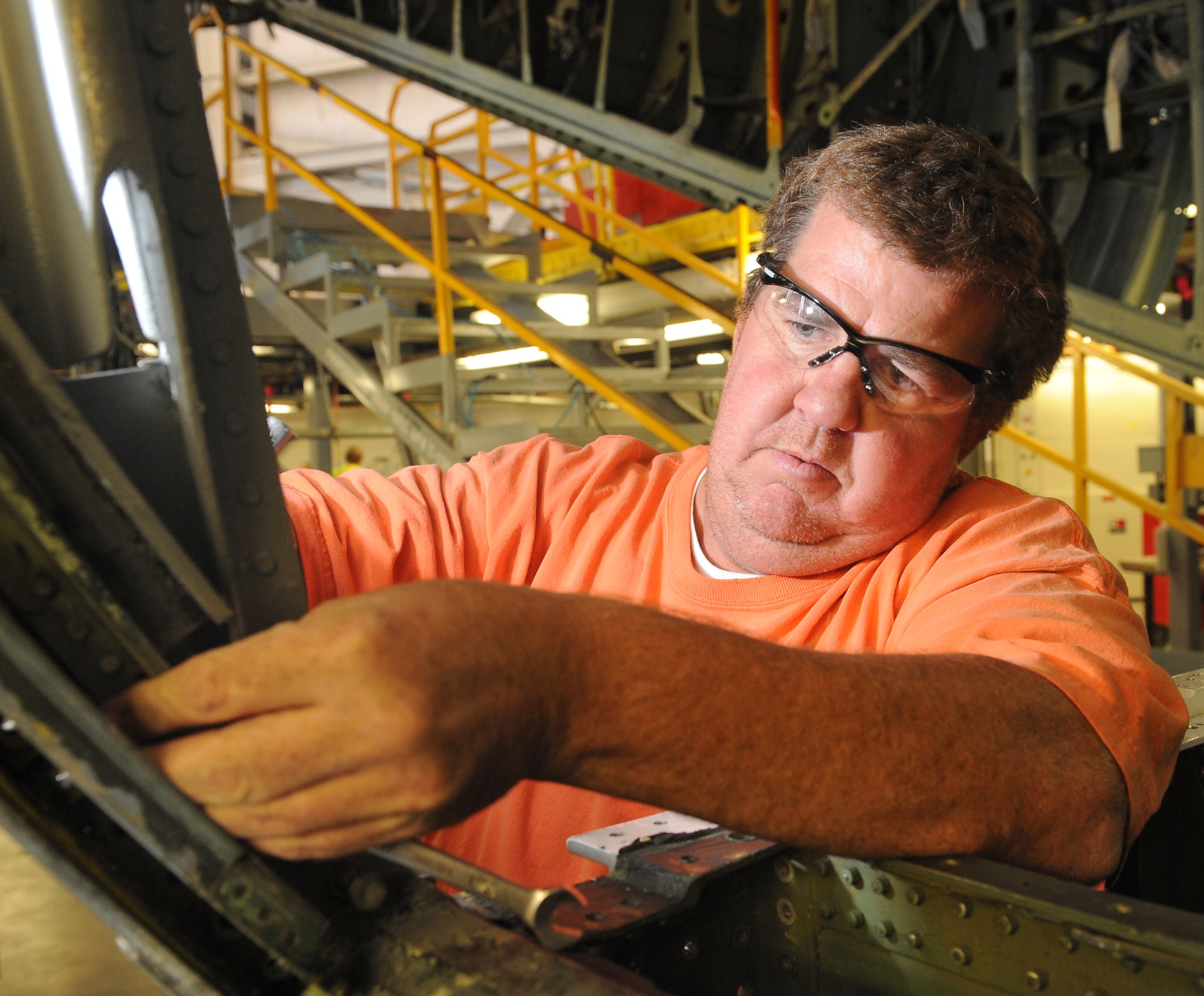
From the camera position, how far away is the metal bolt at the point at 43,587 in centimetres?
60

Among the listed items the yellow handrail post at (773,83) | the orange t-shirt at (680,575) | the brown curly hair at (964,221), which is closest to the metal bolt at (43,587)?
the orange t-shirt at (680,575)

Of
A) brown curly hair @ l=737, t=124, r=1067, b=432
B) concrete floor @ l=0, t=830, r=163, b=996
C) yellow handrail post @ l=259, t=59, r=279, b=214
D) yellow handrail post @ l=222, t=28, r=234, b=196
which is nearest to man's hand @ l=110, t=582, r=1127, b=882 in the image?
brown curly hair @ l=737, t=124, r=1067, b=432

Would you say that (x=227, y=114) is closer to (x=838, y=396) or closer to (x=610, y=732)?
(x=838, y=396)

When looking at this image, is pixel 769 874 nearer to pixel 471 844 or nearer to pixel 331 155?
pixel 471 844

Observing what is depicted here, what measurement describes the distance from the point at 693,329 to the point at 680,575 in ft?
14.9

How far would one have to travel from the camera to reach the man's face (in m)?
1.32

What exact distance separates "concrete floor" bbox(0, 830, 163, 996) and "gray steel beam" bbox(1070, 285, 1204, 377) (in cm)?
365

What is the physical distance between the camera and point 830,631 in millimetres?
1342

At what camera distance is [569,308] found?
18.2 ft

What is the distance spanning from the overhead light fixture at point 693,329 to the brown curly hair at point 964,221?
4.23 m

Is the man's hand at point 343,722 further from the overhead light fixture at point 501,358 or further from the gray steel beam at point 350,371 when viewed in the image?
the overhead light fixture at point 501,358

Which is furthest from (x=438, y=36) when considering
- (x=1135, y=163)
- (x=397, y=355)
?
(x=1135, y=163)

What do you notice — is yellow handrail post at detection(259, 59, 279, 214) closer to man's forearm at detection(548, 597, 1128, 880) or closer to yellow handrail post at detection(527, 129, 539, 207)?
yellow handrail post at detection(527, 129, 539, 207)

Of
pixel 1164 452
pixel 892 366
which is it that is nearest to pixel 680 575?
pixel 892 366
